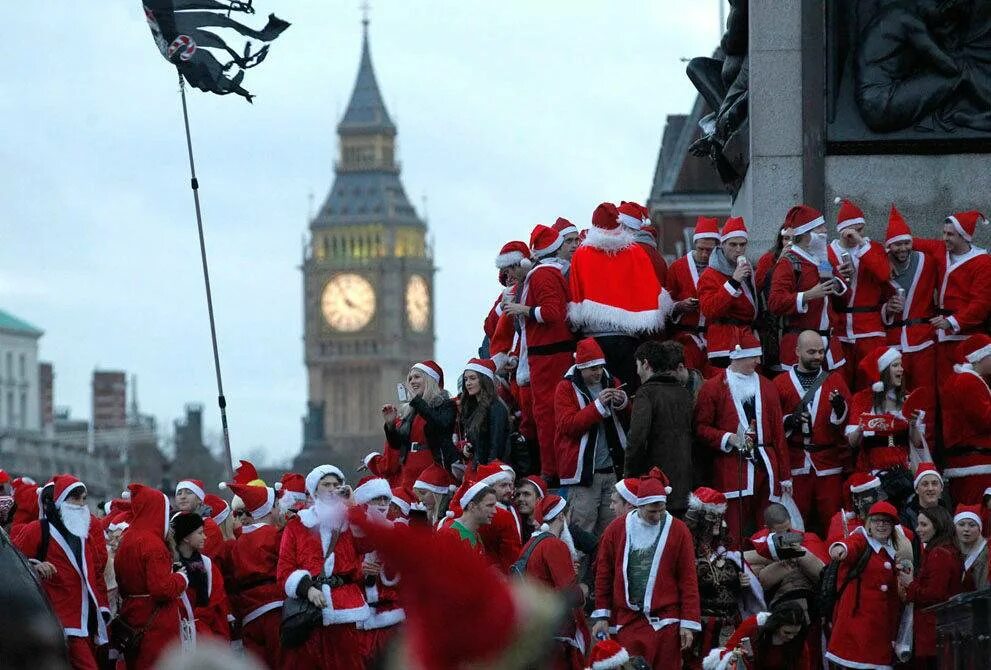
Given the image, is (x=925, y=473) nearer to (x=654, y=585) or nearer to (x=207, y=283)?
(x=654, y=585)

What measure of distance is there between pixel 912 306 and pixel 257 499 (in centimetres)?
437

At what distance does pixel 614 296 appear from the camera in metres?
15.2

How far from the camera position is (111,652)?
14008 mm

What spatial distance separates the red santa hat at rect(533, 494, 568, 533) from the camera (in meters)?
12.9

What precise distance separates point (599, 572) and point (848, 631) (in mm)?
1342

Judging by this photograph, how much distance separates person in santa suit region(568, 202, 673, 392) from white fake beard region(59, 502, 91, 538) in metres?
3.44

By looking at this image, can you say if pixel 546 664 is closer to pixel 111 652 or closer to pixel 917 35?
pixel 111 652

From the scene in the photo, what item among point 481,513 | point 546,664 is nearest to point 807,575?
point 481,513

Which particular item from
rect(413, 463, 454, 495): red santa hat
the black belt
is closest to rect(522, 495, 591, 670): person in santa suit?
the black belt

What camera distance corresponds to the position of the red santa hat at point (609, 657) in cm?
1059

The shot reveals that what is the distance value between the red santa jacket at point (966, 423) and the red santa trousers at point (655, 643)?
2938 mm

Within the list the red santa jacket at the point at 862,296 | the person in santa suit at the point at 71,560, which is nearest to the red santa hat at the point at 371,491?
the person in santa suit at the point at 71,560

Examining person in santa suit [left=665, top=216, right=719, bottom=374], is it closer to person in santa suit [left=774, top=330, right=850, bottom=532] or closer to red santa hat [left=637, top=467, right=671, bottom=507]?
person in santa suit [left=774, top=330, right=850, bottom=532]

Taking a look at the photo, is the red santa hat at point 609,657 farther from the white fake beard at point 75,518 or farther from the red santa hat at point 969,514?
the white fake beard at point 75,518
